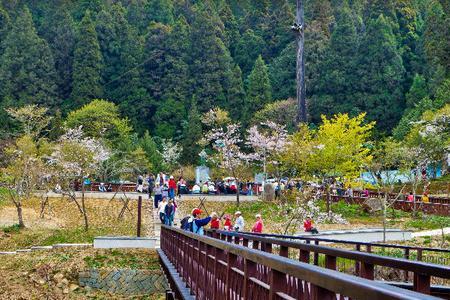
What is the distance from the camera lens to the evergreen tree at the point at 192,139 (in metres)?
60.3

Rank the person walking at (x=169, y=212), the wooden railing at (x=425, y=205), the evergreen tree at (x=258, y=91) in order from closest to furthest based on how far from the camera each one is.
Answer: the person walking at (x=169, y=212) → the wooden railing at (x=425, y=205) → the evergreen tree at (x=258, y=91)

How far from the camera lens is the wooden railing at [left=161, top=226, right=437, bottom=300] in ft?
8.36

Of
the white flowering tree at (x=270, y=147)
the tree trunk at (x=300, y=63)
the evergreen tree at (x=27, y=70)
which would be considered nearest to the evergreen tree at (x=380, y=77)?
the white flowering tree at (x=270, y=147)

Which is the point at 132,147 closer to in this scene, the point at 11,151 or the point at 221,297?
the point at 11,151

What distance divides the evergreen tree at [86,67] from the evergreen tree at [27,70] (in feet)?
8.05

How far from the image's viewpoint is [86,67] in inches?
2571

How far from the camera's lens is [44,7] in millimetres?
84812

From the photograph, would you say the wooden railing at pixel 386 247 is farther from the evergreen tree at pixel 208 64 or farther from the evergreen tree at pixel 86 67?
the evergreen tree at pixel 86 67

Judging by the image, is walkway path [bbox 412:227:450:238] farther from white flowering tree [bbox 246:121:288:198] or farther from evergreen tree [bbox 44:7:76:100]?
evergreen tree [bbox 44:7:76:100]

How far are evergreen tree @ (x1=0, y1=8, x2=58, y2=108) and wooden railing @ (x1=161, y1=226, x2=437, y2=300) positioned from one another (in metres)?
56.1

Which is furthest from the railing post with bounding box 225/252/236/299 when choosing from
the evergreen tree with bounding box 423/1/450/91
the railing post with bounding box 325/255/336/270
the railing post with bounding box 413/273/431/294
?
the evergreen tree with bounding box 423/1/450/91

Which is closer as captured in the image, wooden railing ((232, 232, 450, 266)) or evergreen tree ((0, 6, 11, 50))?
wooden railing ((232, 232, 450, 266))

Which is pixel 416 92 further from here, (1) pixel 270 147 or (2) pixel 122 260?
(2) pixel 122 260

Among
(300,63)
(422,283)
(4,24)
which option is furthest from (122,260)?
(4,24)
